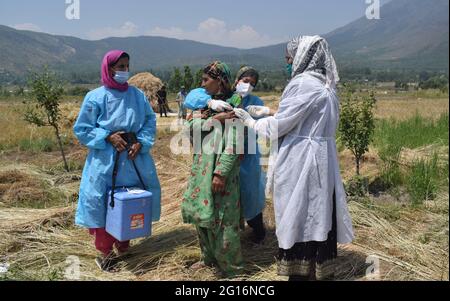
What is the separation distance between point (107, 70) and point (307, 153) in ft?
5.29

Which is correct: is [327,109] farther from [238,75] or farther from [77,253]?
[77,253]

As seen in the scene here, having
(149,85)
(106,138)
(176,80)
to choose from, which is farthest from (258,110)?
(176,80)

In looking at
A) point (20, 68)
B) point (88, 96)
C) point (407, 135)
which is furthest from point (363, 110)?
point (20, 68)

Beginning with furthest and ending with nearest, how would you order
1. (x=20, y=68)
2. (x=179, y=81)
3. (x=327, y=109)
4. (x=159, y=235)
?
(x=20, y=68)
(x=179, y=81)
(x=159, y=235)
(x=327, y=109)

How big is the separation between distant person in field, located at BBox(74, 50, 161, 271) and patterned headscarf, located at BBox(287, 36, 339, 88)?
4.37 feet

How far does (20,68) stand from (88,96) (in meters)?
197

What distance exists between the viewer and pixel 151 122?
3.38 m

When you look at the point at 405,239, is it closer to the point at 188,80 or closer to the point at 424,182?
the point at 424,182

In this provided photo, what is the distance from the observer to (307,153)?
253cm

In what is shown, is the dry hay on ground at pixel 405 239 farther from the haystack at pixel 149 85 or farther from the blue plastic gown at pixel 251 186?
the haystack at pixel 149 85

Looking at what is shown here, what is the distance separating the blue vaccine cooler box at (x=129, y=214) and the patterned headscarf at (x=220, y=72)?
3.19 ft

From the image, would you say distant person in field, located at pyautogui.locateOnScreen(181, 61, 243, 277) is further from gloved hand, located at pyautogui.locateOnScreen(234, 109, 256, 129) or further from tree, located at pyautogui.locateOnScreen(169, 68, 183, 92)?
tree, located at pyautogui.locateOnScreen(169, 68, 183, 92)

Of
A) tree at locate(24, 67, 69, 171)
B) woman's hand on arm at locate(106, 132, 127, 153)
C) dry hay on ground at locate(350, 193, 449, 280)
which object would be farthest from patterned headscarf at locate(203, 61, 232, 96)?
tree at locate(24, 67, 69, 171)

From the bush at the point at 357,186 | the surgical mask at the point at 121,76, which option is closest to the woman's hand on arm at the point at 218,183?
the surgical mask at the point at 121,76
